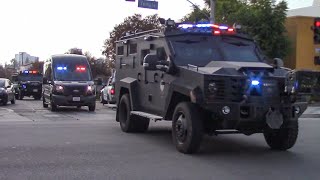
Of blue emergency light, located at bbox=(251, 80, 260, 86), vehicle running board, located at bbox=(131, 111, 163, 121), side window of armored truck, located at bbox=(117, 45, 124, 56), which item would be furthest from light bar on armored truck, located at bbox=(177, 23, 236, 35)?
side window of armored truck, located at bbox=(117, 45, 124, 56)

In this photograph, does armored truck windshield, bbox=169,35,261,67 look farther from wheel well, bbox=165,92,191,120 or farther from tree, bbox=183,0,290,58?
tree, bbox=183,0,290,58

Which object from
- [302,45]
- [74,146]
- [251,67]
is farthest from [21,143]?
[302,45]

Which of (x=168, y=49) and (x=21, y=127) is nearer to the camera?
(x=168, y=49)

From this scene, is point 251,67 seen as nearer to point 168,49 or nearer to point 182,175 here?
point 168,49

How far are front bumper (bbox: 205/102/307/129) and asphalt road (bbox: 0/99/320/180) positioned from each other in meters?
0.63

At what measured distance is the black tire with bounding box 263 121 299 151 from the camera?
33.7ft

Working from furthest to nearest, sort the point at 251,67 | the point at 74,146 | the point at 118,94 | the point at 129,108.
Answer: the point at 118,94
the point at 129,108
the point at 74,146
the point at 251,67

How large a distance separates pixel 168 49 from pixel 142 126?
10.8 feet

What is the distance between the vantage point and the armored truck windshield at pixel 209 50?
35.7 ft

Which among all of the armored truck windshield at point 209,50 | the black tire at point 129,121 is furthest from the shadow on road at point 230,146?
the armored truck windshield at point 209,50

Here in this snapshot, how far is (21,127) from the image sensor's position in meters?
14.7

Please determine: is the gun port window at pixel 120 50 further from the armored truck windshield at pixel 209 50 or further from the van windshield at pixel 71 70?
the van windshield at pixel 71 70

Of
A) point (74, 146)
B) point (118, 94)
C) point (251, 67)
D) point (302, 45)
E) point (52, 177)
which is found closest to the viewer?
point (52, 177)

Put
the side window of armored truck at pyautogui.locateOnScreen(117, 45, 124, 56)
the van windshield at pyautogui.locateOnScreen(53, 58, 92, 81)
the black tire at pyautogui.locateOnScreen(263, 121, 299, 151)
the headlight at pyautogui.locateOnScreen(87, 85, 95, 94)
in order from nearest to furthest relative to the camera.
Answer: the black tire at pyautogui.locateOnScreen(263, 121, 299, 151) < the side window of armored truck at pyautogui.locateOnScreen(117, 45, 124, 56) < the headlight at pyautogui.locateOnScreen(87, 85, 95, 94) < the van windshield at pyautogui.locateOnScreen(53, 58, 92, 81)
